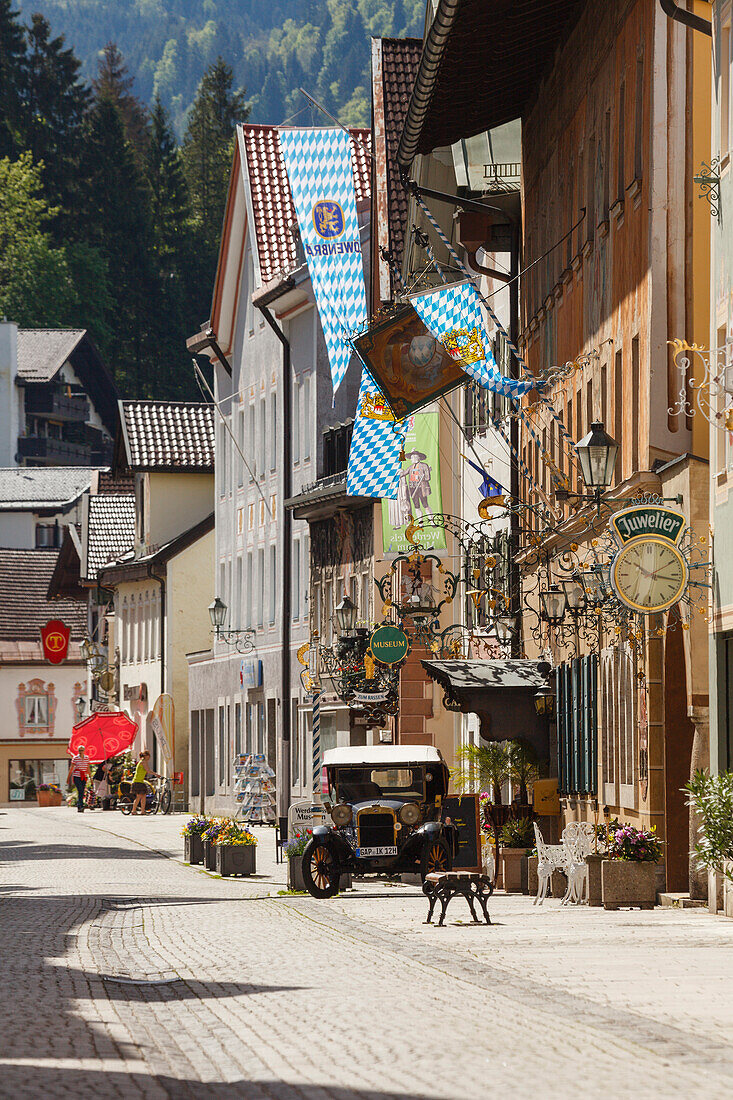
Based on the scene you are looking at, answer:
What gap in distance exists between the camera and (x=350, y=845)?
2555cm

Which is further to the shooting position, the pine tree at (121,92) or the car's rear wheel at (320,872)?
the pine tree at (121,92)

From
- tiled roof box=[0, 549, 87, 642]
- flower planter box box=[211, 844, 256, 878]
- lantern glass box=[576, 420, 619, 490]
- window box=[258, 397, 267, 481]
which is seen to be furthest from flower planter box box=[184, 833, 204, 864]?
tiled roof box=[0, 549, 87, 642]

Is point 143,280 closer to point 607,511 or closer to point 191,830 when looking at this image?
point 191,830

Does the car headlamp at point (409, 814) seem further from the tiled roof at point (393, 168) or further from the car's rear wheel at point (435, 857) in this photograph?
the tiled roof at point (393, 168)

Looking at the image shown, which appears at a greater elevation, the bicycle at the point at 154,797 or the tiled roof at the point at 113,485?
the tiled roof at the point at 113,485

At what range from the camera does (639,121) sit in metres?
23.0

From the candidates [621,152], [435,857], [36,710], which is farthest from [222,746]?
[621,152]

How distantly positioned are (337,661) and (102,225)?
2978 inches

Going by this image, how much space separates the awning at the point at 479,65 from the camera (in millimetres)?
26234

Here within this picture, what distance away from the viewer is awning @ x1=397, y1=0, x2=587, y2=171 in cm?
2623

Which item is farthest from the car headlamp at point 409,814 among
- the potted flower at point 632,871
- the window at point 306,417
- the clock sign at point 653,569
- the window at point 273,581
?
the window at point 273,581

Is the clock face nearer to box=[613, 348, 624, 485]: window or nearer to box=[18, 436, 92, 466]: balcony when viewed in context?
box=[613, 348, 624, 485]: window

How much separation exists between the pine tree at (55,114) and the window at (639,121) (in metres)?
92.7

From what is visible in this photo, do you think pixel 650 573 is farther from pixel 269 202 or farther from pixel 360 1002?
pixel 269 202
